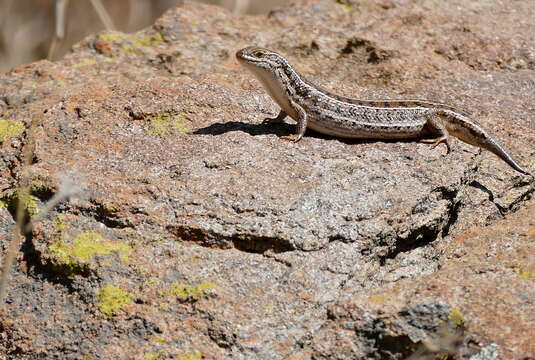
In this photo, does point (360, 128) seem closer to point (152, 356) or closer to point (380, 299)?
point (380, 299)

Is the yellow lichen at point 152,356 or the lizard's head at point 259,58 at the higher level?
the lizard's head at point 259,58

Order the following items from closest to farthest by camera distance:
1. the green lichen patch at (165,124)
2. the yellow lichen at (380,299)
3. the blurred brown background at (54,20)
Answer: the yellow lichen at (380,299)
the green lichen patch at (165,124)
the blurred brown background at (54,20)

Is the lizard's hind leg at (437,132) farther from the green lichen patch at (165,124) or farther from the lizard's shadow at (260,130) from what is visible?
the green lichen patch at (165,124)

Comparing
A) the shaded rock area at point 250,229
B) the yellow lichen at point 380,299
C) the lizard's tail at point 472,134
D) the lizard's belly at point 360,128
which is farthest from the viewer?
the lizard's belly at point 360,128

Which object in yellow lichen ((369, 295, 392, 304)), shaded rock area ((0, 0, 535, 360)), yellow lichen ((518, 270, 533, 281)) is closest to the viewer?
shaded rock area ((0, 0, 535, 360))

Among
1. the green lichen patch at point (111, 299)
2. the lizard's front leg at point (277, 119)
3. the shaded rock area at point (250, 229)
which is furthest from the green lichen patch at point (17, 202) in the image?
the lizard's front leg at point (277, 119)

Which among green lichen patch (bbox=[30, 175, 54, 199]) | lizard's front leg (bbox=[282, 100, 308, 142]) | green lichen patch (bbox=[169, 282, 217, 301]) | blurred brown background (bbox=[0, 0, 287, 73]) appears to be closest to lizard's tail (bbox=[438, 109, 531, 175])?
lizard's front leg (bbox=[282, 100, 308, 142])

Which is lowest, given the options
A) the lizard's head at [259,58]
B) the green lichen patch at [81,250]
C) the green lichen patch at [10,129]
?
the green lichen patch at [10,129]

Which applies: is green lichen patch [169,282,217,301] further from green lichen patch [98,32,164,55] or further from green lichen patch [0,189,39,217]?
green lichen patch [98,32,164,55]
